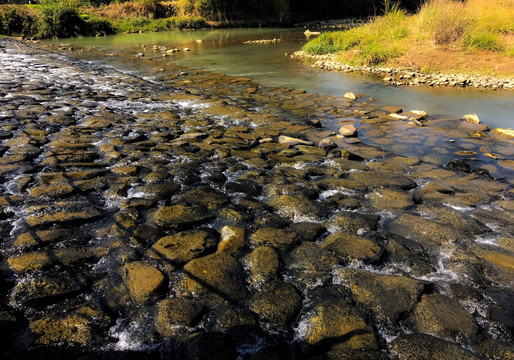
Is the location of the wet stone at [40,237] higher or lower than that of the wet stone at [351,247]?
higher

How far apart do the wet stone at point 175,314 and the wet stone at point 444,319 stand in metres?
1.62

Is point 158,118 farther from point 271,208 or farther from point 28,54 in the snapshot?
point 28,54

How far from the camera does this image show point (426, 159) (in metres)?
5.36

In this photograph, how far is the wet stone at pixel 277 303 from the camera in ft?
7.70

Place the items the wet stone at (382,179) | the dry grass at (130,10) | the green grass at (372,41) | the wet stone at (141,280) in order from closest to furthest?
the wet stone at (141,280), the wet stone at (382,179), the green grass at (372,41), the dry grass at (130,10)

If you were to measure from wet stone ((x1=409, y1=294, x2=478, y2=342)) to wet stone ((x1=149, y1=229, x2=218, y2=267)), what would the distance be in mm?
1865

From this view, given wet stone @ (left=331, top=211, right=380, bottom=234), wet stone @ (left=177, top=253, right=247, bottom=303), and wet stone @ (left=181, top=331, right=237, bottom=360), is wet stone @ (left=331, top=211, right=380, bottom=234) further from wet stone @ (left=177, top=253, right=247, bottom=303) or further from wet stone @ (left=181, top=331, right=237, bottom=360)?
wet stone @ (left=181, top=331, right=237, bottom=360)

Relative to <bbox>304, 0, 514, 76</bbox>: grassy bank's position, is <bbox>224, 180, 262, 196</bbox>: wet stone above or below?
below

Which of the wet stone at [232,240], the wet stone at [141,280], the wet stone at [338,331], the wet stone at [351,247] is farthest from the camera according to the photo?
the wet stone at [232,240]

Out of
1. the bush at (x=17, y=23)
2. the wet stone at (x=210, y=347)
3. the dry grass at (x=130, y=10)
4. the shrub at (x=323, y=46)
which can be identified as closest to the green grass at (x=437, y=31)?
the shrub at (x=323, y=46)

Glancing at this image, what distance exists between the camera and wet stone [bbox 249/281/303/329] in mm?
2348

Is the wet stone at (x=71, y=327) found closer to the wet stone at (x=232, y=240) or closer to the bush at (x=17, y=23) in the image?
the wet stone at (x=232, y=240)

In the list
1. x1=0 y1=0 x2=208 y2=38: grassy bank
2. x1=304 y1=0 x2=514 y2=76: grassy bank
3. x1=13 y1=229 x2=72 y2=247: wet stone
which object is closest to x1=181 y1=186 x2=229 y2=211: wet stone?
x1=13 y1=229 x2=72 y2=247: wet stone

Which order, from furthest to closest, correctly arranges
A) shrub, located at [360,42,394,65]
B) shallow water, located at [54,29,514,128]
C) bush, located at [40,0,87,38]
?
bush, located at [40,0,87,38], shrub, located at [360,42,394,65], shallow water, located at [54,29,514,128]
